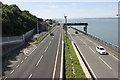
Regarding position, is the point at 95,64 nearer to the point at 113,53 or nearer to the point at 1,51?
the point at 113,53

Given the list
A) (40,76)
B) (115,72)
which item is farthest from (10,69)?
(115,72)

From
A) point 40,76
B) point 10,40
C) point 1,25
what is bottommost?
point 40,76

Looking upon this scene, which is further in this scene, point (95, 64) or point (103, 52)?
point (103, 52)

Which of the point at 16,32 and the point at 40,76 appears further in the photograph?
the point at 16,32

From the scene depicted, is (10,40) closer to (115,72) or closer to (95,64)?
(95,64)

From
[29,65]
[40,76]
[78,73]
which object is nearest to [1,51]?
[29,65]

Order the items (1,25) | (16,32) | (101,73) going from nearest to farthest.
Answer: (101,73), (1,25), (16,32)

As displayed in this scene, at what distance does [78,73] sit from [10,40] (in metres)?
26.6

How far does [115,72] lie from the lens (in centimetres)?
2692

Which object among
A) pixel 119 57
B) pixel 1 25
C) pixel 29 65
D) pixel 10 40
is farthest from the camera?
pixel 1 25

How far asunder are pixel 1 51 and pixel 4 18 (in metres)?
17.4

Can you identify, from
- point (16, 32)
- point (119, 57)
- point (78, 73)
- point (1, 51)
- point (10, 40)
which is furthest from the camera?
point (16, 32)

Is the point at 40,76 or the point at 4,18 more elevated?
the point at 4,18

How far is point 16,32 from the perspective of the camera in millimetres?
62188
